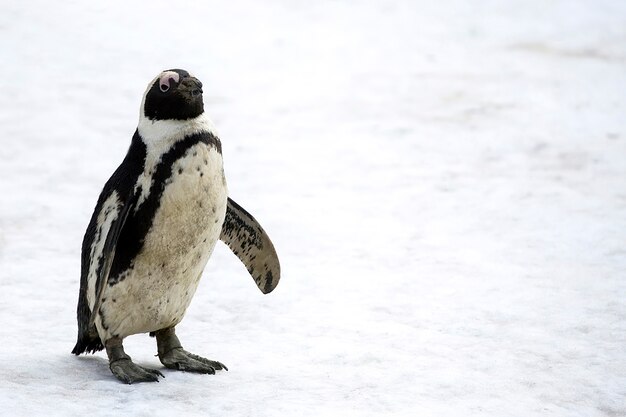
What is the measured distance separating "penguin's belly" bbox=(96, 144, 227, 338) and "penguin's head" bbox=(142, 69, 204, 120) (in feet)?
0.36

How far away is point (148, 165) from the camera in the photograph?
320 cm

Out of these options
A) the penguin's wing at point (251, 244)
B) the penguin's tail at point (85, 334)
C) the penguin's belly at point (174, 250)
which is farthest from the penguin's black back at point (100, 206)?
the penguin's wing at point (251, 244)

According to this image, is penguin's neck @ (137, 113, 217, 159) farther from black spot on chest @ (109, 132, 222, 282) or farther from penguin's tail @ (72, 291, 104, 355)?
penguin's tail @ (72, 291, 104, 355)

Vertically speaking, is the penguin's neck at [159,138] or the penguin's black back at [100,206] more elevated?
the penguin's neck at [159,138]

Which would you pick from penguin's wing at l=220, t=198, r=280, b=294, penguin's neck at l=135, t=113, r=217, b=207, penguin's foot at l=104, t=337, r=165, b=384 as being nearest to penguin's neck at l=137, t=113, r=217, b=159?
penguin's neck at l=135, t=113, r=217, b=207

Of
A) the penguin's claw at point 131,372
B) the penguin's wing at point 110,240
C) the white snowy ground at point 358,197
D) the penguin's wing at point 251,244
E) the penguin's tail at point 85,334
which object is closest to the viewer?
the penguin's wing at point 110,240

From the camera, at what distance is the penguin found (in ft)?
10.5

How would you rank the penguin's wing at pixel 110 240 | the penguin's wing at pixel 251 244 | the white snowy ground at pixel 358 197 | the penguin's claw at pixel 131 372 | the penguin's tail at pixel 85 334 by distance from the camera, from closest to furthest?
the penguin's wing at pixel 110 240 → the penguin's claw at pixel 131 372 → the penguin's tail at pixel 85 334 → the white snowy ground at pixel 358 197 → the penguin's wing at pixel 251 244

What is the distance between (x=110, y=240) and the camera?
317cm

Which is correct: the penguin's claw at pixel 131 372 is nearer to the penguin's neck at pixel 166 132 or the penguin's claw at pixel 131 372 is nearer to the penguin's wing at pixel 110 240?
the penguin's wing at pixel 110 240

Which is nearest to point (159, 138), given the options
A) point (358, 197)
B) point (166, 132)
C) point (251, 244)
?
point (166, 132)

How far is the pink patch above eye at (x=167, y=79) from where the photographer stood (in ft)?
10.4

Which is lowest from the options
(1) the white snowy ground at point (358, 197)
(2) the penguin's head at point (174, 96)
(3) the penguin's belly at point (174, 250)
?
(1) the white snowy ground at point (358, 197)

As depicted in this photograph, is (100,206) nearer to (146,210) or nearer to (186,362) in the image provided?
(146,210)
